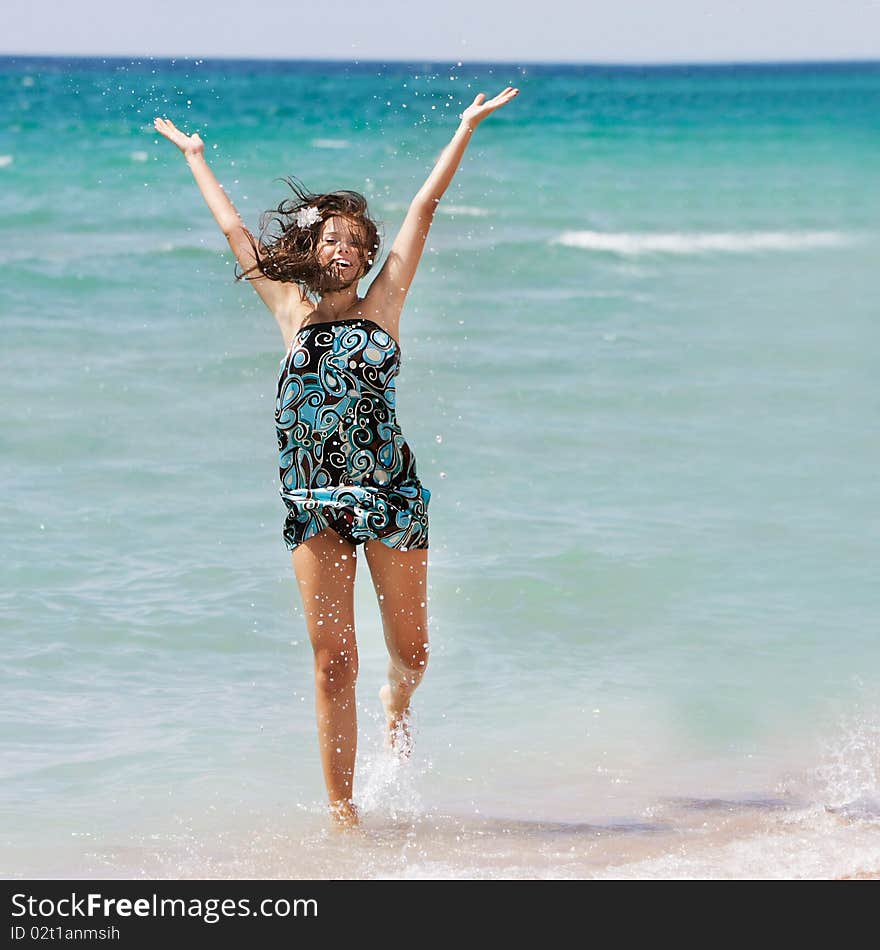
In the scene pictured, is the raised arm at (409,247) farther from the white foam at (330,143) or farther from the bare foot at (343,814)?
the white foam at (330,143)

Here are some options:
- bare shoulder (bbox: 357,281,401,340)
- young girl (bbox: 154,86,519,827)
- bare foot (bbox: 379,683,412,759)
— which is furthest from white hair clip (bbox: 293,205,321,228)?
bare foot (bbox: 379,683,412,759)

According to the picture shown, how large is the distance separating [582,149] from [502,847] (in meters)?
27.3

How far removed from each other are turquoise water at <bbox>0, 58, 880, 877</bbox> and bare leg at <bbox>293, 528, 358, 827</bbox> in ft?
0.70

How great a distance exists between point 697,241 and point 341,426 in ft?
46.7

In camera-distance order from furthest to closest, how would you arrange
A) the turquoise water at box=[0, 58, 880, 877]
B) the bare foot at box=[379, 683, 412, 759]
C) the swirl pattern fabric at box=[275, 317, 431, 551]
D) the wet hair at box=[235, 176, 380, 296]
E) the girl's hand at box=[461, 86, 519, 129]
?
the bare foot at box=[379, 683, 412, 759]
the turquoise water at box=[0, 58, 880, 877]
the girl's hand at box=[461, 86, 519, 129]
the wet hair at box=[235, 176, 380, 296]
the swirl pattern fabric at box=[275, 317, 431, 551]

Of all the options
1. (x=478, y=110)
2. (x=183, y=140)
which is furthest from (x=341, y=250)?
(x=183, y=140)

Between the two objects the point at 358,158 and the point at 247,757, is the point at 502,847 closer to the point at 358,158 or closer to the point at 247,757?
the point at 247,757

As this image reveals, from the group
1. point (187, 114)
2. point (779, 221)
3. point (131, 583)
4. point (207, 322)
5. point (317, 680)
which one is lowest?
point (187, 114)

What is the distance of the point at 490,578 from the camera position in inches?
244

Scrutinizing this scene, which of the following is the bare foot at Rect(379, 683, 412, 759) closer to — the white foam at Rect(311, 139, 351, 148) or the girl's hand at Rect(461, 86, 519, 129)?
the girl's hand at Rect(461, 86, 519, 129)

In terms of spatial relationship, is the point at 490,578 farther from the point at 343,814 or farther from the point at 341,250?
the point at 341,250

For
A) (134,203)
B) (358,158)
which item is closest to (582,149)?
(358,158)

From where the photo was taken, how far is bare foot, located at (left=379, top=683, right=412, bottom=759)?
459cm

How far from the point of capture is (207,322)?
1130 centimetres
